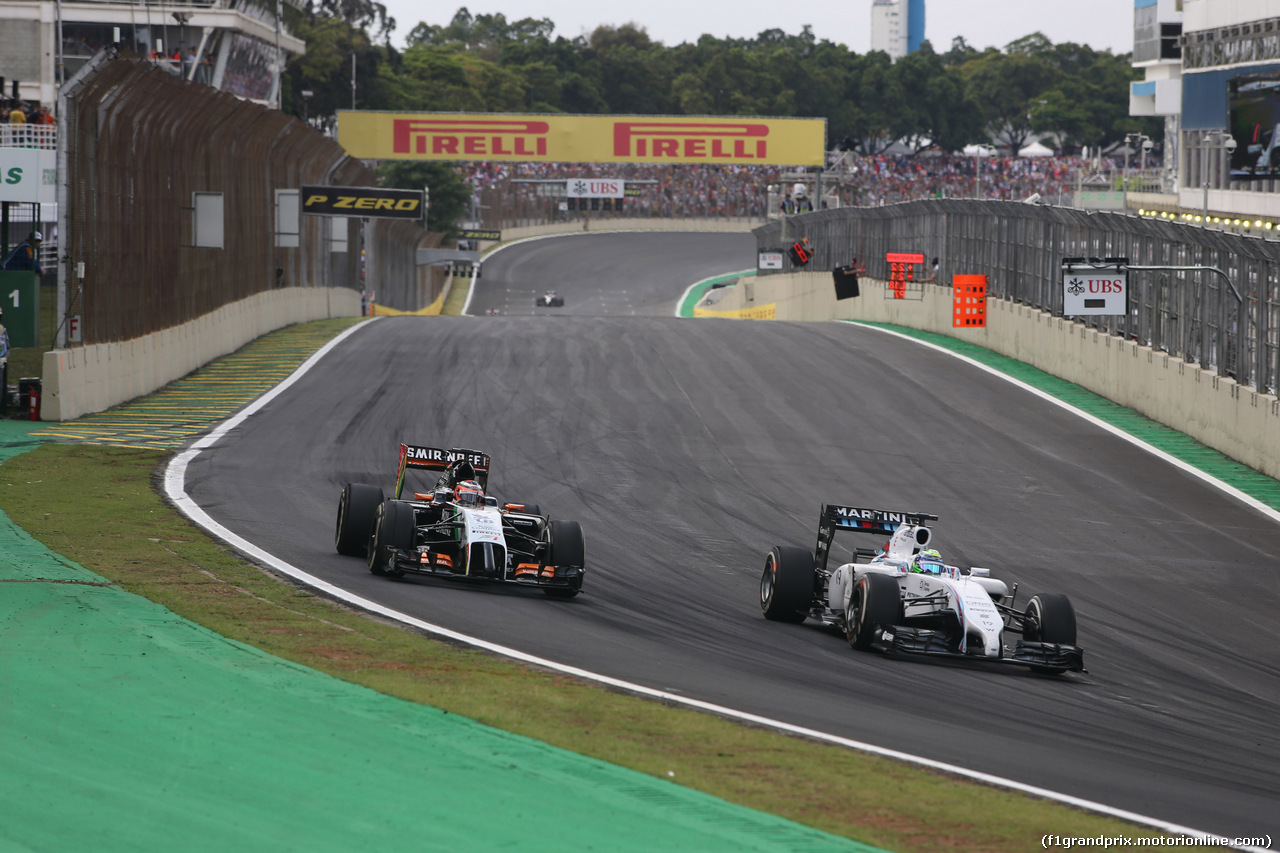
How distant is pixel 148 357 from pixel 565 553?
1617 cm

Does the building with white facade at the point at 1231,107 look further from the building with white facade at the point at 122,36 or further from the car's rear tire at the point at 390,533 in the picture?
the car's rear tire at the point at 390,533

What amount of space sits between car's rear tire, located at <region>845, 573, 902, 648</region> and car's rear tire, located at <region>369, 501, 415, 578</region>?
4.06m

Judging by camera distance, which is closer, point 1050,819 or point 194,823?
point 194,823

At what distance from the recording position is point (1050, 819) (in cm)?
744

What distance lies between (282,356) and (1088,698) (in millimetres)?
24502

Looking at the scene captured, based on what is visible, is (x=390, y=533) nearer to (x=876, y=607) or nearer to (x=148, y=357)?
(x=876, y=607)

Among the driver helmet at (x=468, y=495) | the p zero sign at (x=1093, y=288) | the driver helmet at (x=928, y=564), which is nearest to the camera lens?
the driver helmet at (x=928, y=564)

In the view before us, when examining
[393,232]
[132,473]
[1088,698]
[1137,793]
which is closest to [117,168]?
[132,473]

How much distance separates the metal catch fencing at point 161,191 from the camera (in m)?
22.8

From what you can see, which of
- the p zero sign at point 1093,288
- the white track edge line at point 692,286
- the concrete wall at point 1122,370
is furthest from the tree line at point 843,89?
the p zero sign at point 1093,288

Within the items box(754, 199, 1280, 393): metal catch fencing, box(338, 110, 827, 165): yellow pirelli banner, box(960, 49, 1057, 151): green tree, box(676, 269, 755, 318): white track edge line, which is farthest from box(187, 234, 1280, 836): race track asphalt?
box(960, 49, 1057, 151): green tree

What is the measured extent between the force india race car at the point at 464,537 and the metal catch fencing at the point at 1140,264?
11976mm

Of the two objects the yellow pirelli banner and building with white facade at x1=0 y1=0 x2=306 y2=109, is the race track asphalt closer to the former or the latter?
building with white facade at x1=0 y1=0 x2=306 y2=109

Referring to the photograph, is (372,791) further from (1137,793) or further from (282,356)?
(282,356)
